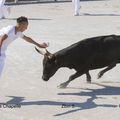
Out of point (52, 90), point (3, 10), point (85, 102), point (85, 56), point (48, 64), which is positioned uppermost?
point (3, 10)

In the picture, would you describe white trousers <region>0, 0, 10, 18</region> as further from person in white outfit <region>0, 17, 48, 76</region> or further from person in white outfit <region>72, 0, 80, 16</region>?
person in white outfit <region>0, 17, 48, 76</region>

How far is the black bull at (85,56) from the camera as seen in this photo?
9.19 metres

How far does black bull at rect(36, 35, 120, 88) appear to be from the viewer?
919 centimetres

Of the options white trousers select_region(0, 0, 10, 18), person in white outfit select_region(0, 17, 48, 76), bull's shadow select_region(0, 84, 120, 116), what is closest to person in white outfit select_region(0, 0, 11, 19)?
white trousers select_region(0, 0, 10, 18)

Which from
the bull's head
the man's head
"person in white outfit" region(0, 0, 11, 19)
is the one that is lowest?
the bull's head

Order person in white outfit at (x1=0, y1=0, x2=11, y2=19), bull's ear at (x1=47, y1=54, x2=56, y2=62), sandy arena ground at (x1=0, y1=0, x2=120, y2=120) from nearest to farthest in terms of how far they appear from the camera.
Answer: sandy arena ground at (x1=0, y1=0, x2=120, y2=120) < bull's ear at (x1=47, y1=54, x2=56, y2=62) < person in white outfit at (x1=0, y1=0, x2=11, y2=19)

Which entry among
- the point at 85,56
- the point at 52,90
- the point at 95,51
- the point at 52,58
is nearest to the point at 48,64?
the point at 52,58

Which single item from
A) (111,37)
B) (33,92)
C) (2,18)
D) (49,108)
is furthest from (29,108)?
(2,18)

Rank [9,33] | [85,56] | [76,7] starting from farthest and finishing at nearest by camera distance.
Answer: [76,7]
[85,56]
[9,33]

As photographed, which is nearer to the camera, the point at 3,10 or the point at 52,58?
the point at 52,58

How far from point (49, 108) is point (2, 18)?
1258 centimetres

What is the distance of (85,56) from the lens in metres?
9.39

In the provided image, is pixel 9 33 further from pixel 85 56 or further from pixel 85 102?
pixel 85 56

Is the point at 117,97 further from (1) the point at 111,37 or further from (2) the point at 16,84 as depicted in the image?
(2) the point at 16,84
